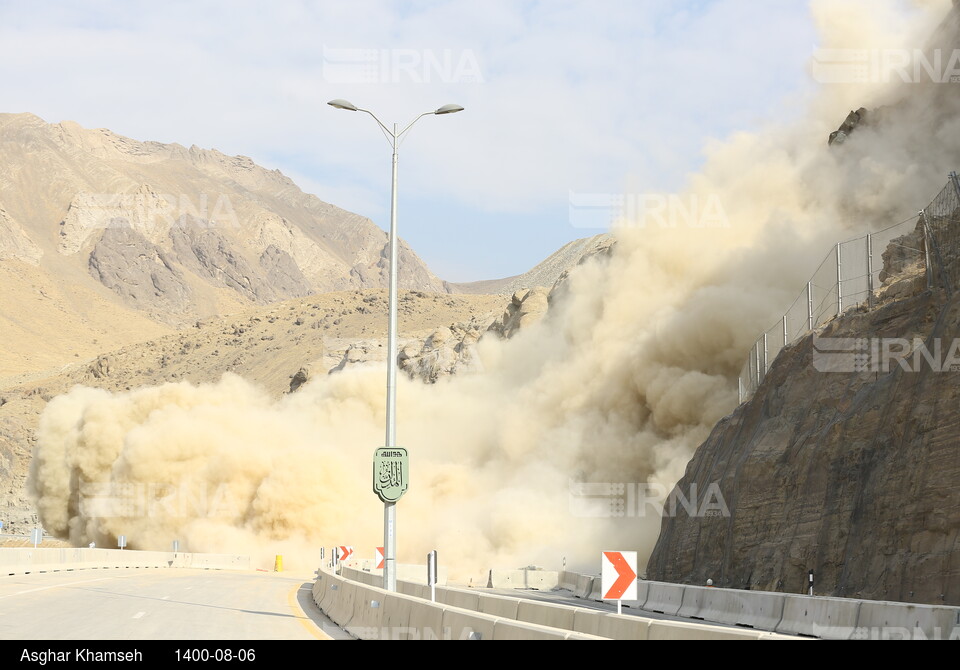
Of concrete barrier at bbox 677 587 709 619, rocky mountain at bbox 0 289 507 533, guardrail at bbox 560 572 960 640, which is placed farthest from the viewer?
rocky mountain at bbox 0 289 507 533

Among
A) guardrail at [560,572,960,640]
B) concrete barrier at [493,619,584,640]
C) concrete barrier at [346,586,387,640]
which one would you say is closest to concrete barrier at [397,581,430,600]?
concrete barrier at [346,586,387,640]

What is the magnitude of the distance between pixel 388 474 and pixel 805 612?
7.68 meters

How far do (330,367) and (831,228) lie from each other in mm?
63681

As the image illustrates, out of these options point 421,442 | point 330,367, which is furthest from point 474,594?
point 330,367

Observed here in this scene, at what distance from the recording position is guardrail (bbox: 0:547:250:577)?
3825 centimetres

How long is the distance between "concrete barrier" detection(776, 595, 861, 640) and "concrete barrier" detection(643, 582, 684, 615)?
6093mm

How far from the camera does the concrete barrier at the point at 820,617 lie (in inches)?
695

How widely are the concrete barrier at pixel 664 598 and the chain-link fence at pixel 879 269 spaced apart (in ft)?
30.7

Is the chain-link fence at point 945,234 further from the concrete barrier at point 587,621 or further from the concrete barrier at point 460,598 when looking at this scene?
the concrete barrier at point 587,621

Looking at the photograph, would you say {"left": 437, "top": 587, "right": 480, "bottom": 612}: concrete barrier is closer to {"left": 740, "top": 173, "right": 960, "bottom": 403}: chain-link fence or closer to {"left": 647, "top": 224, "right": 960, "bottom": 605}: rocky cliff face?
{"left": 647, "top": 224, "right": 960, "bottom": 605}: rocky cliff face

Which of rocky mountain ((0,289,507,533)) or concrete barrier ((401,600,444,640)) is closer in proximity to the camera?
concrete barrier ((401,600,444,640))

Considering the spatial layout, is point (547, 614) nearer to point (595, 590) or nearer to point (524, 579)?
point (595, 590)

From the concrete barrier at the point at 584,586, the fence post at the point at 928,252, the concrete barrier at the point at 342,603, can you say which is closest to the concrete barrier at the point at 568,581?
the concrete barrier at the point at 584,586

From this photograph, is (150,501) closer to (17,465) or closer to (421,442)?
(421,442)
